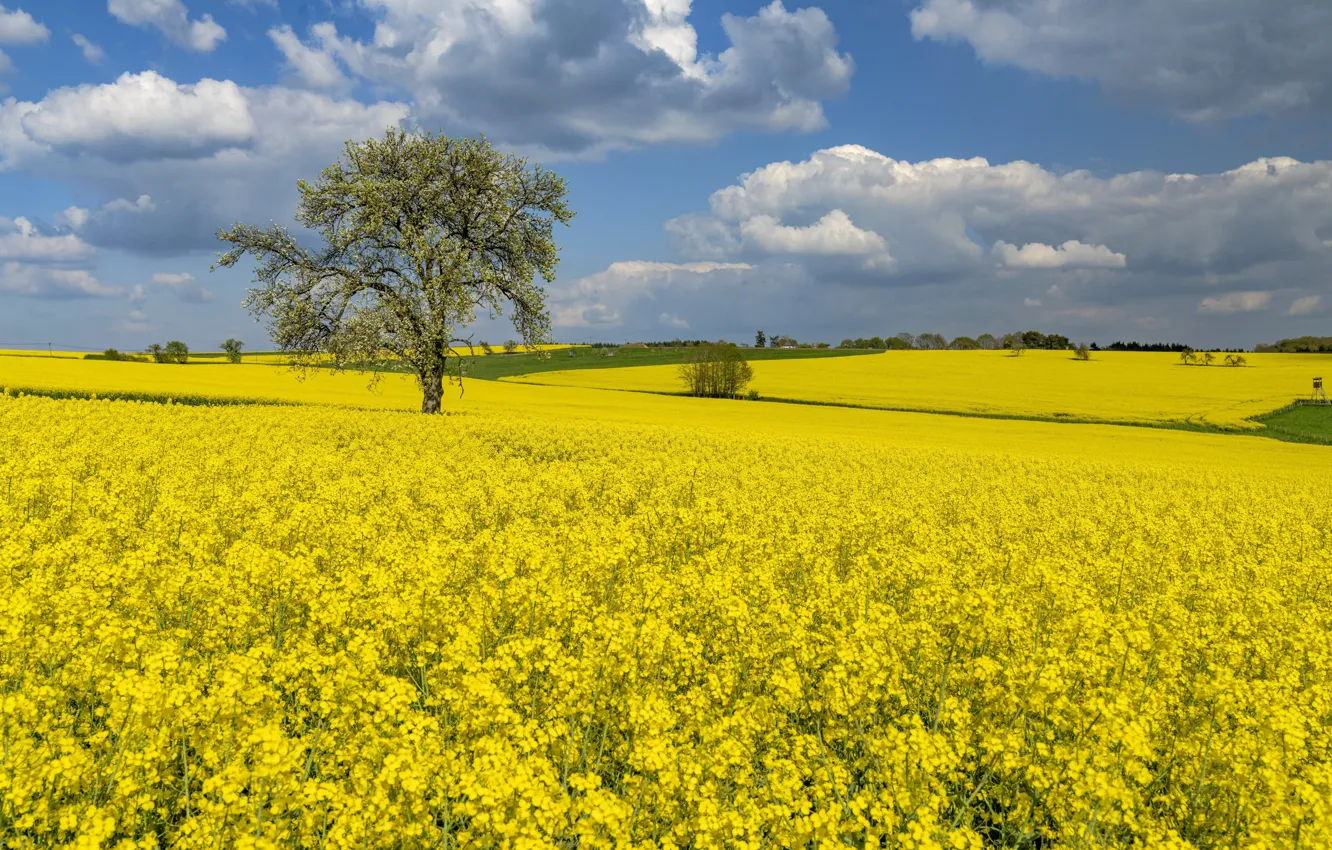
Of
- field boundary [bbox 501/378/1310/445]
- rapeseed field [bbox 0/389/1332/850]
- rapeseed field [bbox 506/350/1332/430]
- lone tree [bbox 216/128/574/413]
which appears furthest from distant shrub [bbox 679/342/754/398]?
rapeseed field [bbox 0/389/1332/850]

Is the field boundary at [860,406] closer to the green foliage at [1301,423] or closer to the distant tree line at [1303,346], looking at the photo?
the green foliage at [1301,423]

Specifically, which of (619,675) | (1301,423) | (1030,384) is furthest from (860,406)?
(619,675)

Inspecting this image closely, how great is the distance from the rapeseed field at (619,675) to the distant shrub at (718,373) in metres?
53.4

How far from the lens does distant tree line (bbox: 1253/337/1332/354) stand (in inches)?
4257

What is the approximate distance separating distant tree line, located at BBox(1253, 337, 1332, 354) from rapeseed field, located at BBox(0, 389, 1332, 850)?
431 ft

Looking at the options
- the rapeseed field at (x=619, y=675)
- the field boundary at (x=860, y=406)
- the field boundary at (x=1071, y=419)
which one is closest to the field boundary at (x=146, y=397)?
the field boundary at (x=860, y=406)

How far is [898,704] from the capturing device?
6.25 meters

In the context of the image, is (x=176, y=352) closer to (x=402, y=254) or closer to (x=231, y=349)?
(x=231, y=349)

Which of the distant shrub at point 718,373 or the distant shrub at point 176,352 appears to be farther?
the distant shrub at point 176,352

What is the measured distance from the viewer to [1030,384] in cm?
6819

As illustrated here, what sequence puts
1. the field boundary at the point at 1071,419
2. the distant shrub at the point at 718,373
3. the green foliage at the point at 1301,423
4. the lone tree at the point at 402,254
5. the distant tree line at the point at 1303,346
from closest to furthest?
1. the lone tree at the point at 402,254
2. the green foliage at the point at 1301,423
3. the field boundary at the point at 1071,419
4. the distant shrub at the point at 718,373
5. the distant tree line at the point at 1303,346

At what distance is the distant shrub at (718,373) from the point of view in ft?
220

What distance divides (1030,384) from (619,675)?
239ft

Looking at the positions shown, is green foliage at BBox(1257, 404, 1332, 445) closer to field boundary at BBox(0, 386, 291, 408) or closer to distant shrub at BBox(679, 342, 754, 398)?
distant shrub at BBox(679, 342, 754, 398)
